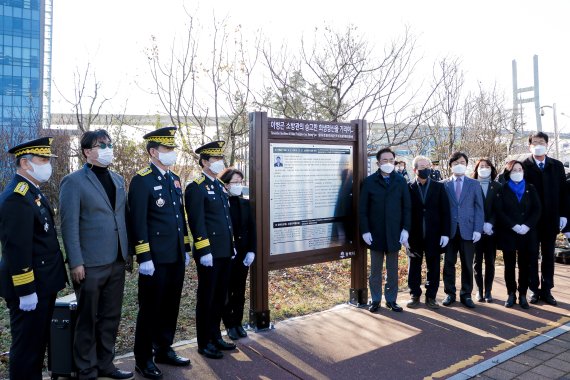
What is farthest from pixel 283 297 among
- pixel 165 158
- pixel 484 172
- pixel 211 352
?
pixel 165 158

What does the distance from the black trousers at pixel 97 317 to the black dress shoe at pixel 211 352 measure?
2.91 ft

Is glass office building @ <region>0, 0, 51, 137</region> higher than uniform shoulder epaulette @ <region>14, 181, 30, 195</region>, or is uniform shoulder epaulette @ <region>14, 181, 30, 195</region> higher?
glass office building @ <region>0, 0, 51, 137</region>

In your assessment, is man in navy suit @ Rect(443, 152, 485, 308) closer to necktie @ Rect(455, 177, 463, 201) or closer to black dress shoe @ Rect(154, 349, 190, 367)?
necktie @ Rect(455, 177, 463, 201)

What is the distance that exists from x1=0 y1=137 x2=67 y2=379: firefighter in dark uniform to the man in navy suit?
4.90 m

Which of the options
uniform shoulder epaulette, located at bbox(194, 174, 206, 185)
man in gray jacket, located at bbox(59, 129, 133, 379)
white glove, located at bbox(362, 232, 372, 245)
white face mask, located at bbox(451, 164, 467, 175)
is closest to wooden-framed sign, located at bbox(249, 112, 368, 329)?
white glove, located at bbox(362, 232, 372, 245)

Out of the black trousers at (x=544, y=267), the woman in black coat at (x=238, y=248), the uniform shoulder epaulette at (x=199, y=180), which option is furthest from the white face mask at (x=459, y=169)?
the uniform shoulder epaulette at (x=199, y=180)

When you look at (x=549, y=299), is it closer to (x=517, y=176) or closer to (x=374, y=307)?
(x=517, y=176)

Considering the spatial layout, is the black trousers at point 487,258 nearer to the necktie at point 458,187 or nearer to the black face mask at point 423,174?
the necktie at point 458,187

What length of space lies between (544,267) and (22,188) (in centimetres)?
650

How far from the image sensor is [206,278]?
180 inches

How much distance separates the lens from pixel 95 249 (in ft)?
12.6

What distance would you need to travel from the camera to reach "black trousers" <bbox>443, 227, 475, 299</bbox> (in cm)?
643

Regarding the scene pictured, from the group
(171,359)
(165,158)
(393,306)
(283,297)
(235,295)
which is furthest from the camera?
(283,297)

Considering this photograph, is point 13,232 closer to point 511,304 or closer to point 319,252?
point 319,252
